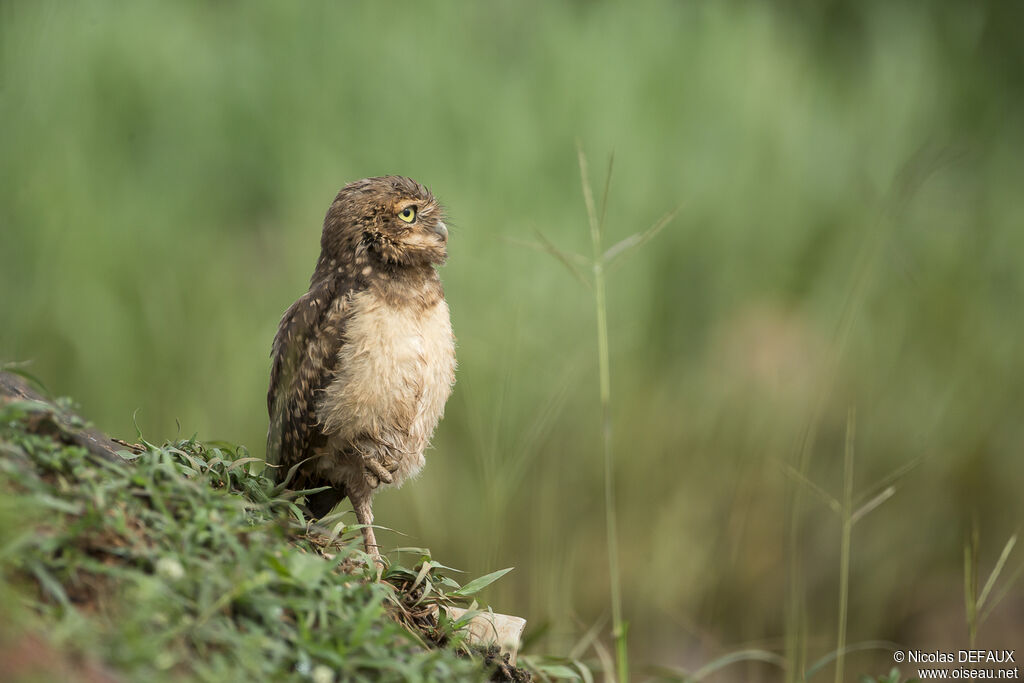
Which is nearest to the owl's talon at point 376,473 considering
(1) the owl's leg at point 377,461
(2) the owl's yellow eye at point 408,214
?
(1) the owl's leg at point 377,461

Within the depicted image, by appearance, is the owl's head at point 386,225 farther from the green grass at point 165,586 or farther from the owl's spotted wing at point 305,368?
the green grass at point 165,586

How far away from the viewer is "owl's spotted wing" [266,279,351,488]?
2.90 m

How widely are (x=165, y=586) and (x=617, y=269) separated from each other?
3.26 meters

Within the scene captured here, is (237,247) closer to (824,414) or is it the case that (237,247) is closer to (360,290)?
(360,290)

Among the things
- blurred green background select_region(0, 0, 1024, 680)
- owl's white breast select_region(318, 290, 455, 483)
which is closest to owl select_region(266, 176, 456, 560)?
owl's white breast select_region(318, 290, 455, 483)

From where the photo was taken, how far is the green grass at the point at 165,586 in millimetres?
1517

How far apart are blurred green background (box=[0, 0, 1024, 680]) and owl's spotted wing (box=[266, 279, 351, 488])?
0.63 metres

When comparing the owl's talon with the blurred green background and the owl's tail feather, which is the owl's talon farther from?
the blurred green background

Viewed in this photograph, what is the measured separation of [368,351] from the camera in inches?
112

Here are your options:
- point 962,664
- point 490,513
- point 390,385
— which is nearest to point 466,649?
point 490,513

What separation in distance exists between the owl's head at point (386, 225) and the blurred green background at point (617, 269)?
0.57 m

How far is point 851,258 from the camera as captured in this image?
15.7 ft

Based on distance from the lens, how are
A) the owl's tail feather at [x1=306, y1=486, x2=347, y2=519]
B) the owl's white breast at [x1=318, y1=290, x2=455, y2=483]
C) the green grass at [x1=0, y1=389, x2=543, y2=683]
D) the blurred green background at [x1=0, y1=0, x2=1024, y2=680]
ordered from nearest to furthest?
the green grass at [x1=0, y1=389, x2=543, y2=683] < the owl's white breast at [x1=318, y1=290, x2=455, y2=483] < the owl's tail feather at [x1=306, y1=486, x2=347, y2=519] < the blurred green background at [x1=0, y1=0, x2=1024, y2=680]

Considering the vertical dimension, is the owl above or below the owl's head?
below
